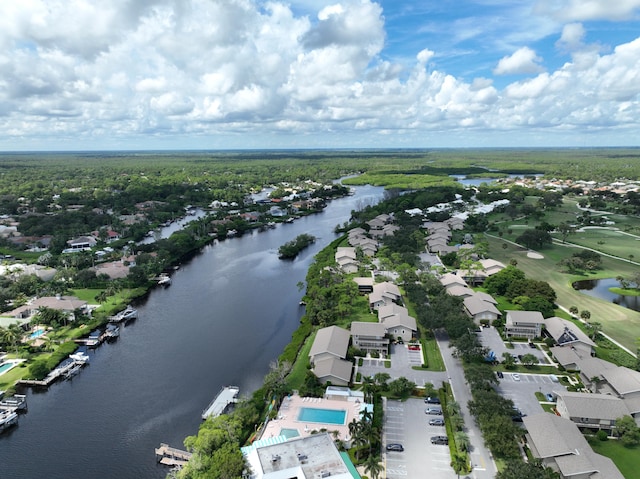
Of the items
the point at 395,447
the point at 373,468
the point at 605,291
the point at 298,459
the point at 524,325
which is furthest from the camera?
the point at 605,291

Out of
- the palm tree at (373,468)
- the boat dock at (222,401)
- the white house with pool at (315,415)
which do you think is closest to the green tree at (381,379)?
the white house with pool at (315,415)

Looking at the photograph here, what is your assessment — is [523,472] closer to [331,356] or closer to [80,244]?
[331,356]

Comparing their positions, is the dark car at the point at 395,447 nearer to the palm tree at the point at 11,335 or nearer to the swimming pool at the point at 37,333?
the palm tree at the point at 11,335

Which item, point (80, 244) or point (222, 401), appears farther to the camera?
point (80, 244)

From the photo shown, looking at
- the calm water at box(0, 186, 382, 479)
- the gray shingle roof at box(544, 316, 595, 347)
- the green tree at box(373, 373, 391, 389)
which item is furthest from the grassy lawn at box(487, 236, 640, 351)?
the calm water at box(0, 186, 382, 479)

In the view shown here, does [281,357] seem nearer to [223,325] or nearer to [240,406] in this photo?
[240,406]

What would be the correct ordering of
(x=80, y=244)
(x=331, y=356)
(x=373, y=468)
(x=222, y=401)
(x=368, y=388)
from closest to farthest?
(x=373, y=468) < (x=368, y=388) < (x=222, y=401) < (x=331, y=356) < (x=80, y=244)

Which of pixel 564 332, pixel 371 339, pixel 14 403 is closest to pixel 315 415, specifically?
pixel 371 339

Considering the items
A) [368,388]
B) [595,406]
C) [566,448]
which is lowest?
[368,388]
